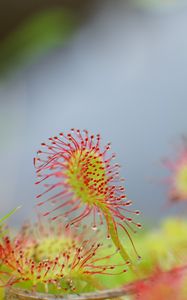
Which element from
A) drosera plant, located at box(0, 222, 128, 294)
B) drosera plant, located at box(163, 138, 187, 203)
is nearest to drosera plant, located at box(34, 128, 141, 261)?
drosera plant, located at box(0, 222, 128, 294)

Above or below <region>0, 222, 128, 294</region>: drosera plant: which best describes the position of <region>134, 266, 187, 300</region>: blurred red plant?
below

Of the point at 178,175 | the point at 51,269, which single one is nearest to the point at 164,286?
the point at 51,269

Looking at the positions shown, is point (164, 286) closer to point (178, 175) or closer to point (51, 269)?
point (51, 269)

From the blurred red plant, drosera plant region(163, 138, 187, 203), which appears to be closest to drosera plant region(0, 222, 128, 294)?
the blurred red plant

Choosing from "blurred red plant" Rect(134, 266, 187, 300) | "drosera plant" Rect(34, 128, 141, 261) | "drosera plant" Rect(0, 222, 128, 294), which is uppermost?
"drosera plant" Rect(34, 128, 141, 261)

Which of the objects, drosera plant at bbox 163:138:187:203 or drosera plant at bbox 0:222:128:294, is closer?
drosera plant at bbox 0:222:128:294

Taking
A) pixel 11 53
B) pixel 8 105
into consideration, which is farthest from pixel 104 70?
pixel 11 53

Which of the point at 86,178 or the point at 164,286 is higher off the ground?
the point at 86,178

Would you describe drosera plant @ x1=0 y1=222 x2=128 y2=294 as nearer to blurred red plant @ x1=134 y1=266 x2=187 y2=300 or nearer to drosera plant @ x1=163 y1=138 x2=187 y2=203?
blurred red plant @ x1=134 y1=266 x2=187 y2=300

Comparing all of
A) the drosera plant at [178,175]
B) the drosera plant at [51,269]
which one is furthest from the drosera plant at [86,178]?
the drosera plant at [178,175]

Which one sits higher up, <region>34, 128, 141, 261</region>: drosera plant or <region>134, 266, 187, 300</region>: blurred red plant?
<region>34, 128, 141, 261</region>: drosera plant

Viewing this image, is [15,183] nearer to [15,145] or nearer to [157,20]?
[15,145]
